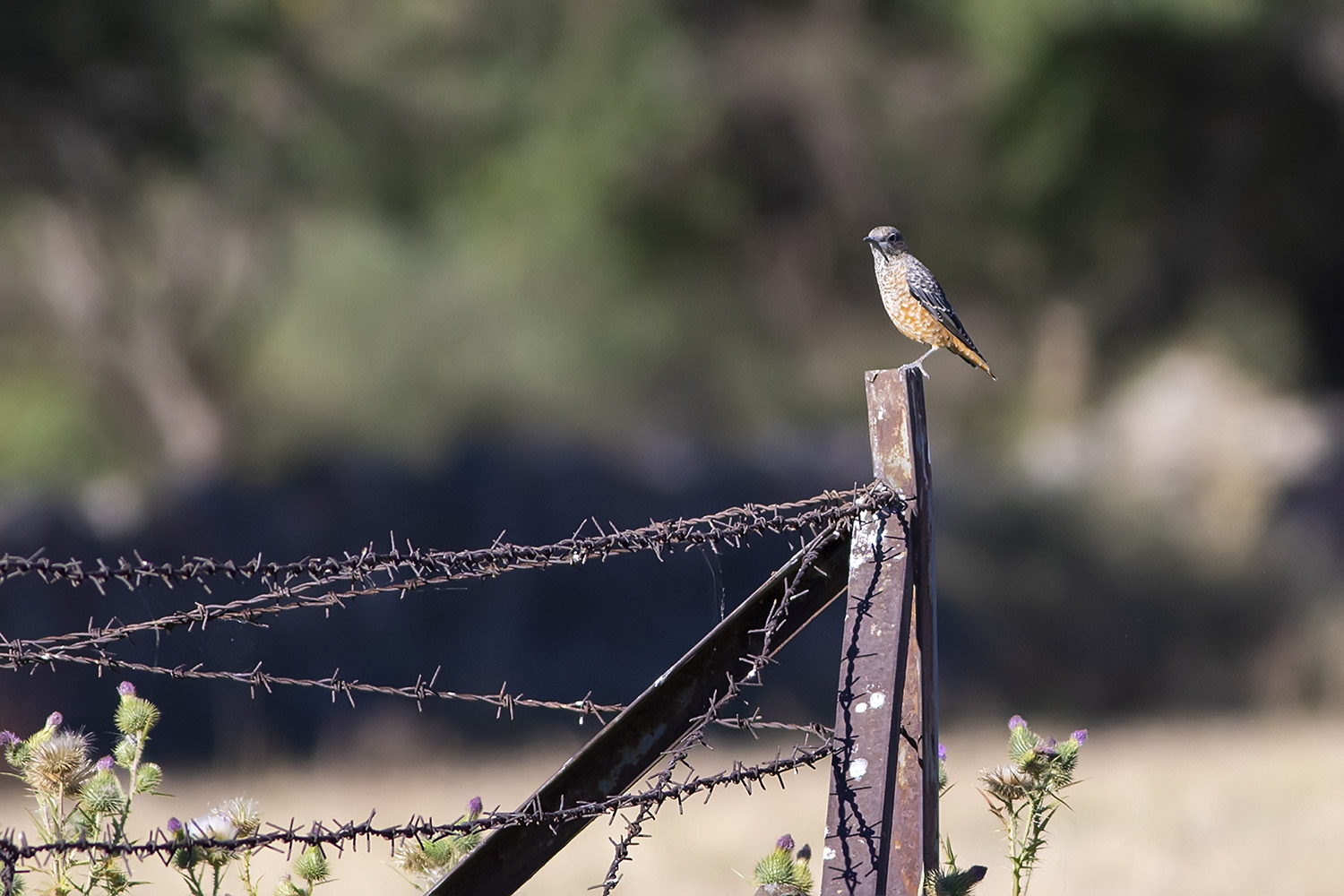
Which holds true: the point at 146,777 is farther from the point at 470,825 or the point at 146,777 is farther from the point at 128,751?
the point at 470,825

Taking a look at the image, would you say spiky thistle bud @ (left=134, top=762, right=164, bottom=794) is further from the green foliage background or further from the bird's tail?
the green foliage background

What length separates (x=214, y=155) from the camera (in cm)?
1466

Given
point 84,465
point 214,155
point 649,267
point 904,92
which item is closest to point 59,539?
point 214,155

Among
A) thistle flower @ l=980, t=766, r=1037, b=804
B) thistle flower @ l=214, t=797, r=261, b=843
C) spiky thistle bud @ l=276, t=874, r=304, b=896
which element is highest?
thistle flower @ l=980, t=766, r=1037, b=804

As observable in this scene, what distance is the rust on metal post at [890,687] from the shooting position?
2.44 metres

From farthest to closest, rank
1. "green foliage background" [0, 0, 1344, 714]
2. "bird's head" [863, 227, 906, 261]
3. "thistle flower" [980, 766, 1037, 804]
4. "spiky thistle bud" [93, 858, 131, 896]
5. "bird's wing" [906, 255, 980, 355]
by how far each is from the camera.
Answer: "green foliage background" [0, 0, 1344, 714] < "bird's head" [863, 227, 906, 261] < "bird's wing" [906, 255, 980, 355] < "thistle flower" [980, 766, 1037, 804] < "spiky thistle bud" [93, 858, 131, 896]

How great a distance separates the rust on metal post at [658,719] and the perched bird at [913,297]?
6.20 feet

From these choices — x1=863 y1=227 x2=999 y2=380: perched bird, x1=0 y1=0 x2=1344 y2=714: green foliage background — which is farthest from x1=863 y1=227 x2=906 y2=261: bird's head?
x1=0 y1=0 x2=1344 y2=714: green foliage background

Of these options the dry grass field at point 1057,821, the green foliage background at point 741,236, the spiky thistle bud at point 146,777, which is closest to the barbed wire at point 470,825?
the spiky thistle bud at point 146,777

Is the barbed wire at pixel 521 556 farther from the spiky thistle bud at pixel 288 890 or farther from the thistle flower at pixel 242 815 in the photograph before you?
the spiky thistle bud at pixel 288 890

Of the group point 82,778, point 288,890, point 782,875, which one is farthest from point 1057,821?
point 82,778

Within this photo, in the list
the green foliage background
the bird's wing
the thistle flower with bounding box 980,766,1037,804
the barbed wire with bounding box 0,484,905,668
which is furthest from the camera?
the green foliage background

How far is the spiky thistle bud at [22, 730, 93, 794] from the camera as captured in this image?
8.99 feet

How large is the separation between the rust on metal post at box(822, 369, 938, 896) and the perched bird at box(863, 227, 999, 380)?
5.99ft
